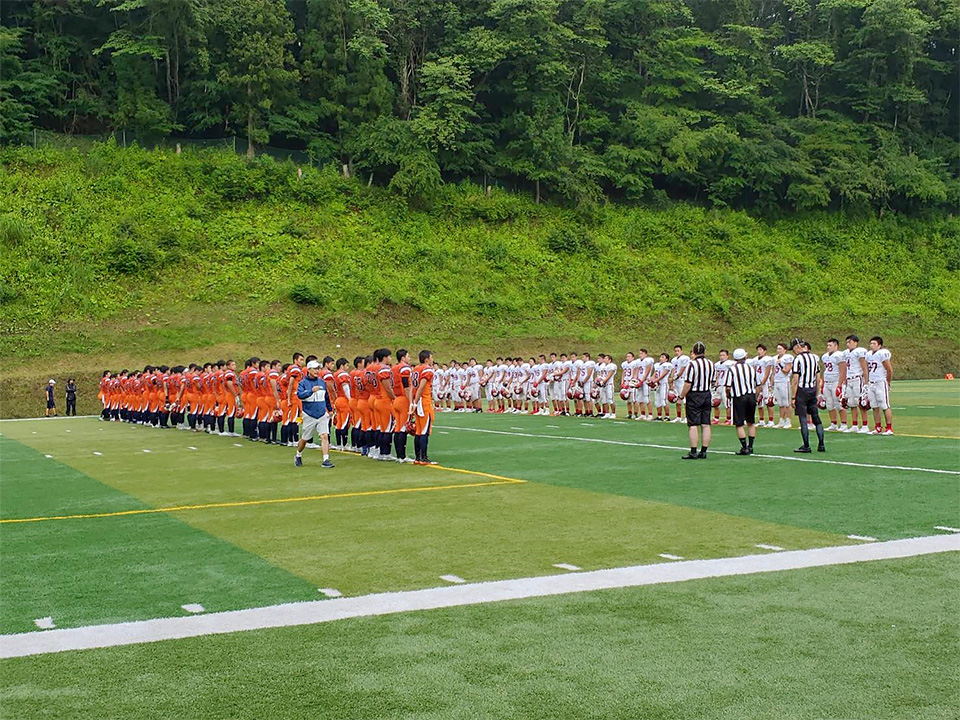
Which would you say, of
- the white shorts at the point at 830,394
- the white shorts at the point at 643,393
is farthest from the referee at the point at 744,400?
the white shorts at the point at 643,393

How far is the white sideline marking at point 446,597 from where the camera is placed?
6.15 metres

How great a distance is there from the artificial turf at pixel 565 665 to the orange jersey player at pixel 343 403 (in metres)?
12.1

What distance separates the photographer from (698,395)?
15.4m

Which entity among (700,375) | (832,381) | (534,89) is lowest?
(832,381)

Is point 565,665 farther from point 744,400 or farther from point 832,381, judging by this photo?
point 832,381

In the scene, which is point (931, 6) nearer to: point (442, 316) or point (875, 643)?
point (442, 316)

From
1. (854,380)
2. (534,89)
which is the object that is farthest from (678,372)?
(534,89)

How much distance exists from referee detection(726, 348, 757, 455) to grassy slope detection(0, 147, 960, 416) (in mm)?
28749

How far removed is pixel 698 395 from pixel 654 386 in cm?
1081

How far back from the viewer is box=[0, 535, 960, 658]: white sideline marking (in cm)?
615

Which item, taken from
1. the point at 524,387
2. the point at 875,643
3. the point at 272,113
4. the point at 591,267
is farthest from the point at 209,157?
the point at 875,643

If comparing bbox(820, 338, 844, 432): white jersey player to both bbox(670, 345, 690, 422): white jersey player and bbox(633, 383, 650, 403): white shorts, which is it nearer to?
bbox(670, 345, 690, 422): white jersey player

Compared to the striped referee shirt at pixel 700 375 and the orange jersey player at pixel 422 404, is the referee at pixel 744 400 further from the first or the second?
the orange jersey player at pixel 422 404

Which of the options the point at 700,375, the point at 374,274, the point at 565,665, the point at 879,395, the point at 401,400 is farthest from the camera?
the point at 374,274
